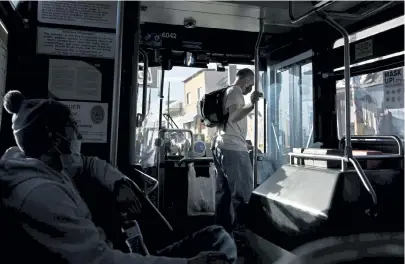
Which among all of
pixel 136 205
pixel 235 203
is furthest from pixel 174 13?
pixel 136 205

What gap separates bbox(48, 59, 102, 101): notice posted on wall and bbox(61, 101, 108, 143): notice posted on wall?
29 millimetres

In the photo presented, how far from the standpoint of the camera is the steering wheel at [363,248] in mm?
1416

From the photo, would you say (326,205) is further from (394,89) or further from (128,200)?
(394,89)

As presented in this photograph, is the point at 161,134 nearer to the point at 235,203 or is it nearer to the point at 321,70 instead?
the point at 235,203

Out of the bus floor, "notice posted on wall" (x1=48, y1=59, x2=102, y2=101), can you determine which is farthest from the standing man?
"notice posted on wall" (x1=48, y1=59, x2=102, y2=101)

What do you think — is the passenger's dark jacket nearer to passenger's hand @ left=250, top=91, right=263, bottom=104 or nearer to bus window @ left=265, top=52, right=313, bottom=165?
passenger's hand @ left=250, top=91, right=263, bottom=104

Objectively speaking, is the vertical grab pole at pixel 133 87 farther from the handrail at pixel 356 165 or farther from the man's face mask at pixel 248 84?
the man's face mask at pixel 248 84

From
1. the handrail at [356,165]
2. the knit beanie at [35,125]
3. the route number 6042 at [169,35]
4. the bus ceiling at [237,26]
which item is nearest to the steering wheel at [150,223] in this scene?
the knit beanie at [35,125]

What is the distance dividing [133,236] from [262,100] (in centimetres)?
292

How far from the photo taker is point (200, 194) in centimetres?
352

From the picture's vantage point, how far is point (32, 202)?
89 cm

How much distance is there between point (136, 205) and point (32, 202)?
411 mm

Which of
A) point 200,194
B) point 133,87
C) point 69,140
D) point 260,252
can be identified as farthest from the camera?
point 200,194

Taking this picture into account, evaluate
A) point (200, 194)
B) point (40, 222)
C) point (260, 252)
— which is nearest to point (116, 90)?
point (40, 222)
